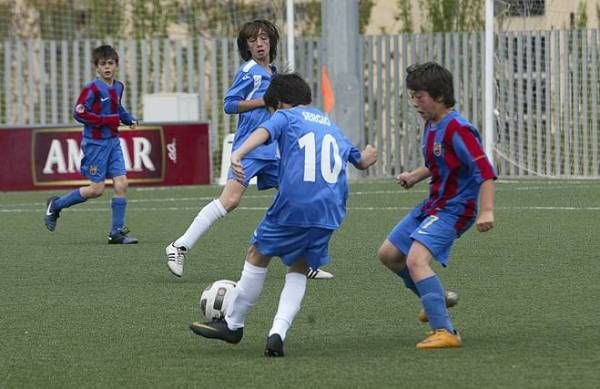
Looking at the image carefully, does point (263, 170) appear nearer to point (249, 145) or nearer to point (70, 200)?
point (249, 145)

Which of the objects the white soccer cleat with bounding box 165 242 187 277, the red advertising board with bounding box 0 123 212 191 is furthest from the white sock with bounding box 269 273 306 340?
the red advertising board with bounding box 0 123 212 191

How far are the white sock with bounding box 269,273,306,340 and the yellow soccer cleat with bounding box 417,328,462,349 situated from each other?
2.05 ft

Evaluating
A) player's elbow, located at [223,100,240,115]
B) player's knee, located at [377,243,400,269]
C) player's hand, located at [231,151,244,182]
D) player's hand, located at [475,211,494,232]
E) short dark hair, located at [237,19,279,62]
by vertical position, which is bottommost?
player's knee, located at [377,243,400,269]

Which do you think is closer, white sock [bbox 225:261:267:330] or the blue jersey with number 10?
the blue jersey with number 10

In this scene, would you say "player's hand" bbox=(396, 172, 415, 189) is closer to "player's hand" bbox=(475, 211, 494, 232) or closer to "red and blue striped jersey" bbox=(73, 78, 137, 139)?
"player's hand" bbox=(475, 211, 494, 232)

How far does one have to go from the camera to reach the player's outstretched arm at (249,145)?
746 centimetres

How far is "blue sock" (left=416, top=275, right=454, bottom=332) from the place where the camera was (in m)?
7.61

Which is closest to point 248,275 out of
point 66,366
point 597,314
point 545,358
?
point 66,366

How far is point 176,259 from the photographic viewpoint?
10.7 m

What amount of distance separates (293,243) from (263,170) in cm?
326

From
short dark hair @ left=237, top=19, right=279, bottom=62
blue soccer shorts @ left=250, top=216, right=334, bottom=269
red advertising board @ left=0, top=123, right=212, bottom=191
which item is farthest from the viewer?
red advertising board @ left=0, top=123, right=212, bottom=191

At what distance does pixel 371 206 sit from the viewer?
694 inches

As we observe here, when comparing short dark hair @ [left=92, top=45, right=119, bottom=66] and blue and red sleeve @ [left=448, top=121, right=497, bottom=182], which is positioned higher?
short dark hair @ [left=92, top=45, right=119, bottom=66]

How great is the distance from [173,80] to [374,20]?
7.88 meters
